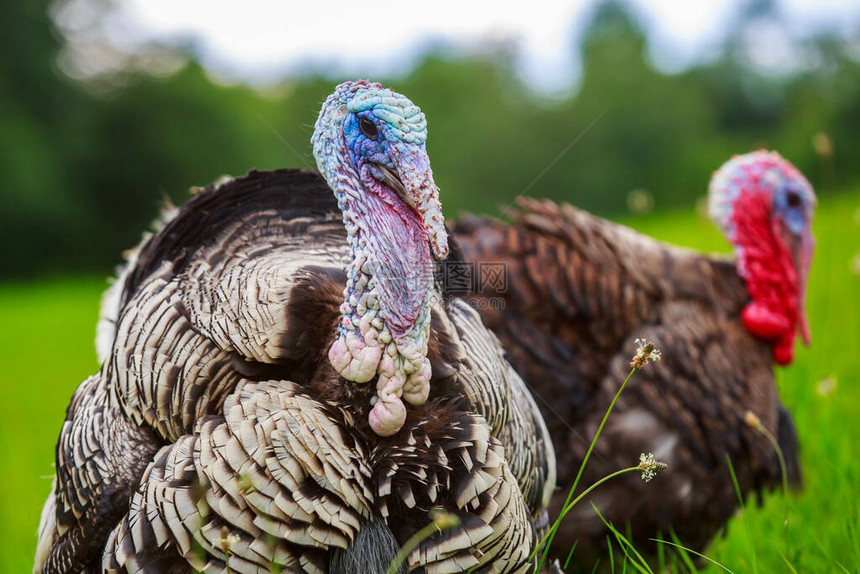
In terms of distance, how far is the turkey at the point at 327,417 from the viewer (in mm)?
1979

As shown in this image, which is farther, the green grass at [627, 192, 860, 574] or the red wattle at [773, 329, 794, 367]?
the red wattle at [773, 329, 794, 367]

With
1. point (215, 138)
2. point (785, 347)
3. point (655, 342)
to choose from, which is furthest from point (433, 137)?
point (655, 342)

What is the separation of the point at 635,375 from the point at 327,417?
72.0 inches

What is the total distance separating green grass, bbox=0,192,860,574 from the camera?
293cm

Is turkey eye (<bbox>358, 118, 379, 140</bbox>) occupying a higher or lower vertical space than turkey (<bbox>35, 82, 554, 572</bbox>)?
higher

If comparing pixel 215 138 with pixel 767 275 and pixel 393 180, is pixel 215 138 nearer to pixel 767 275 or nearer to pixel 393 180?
pixel 767 275

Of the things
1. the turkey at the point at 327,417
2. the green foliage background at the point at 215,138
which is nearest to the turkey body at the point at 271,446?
the turkey at the point at 327,417

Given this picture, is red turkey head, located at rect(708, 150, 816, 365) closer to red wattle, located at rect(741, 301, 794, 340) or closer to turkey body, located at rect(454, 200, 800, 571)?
red wattle, located at rect(741, 301, 794, 340)

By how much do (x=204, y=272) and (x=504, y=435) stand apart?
1.07 metres

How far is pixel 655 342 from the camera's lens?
345 centimetres

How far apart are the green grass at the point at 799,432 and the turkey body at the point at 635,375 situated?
0.72 ft

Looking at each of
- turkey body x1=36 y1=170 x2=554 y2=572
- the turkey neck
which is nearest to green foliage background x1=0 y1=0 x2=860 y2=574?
turkey body x1=36 y1=170 x2=554 y2=572

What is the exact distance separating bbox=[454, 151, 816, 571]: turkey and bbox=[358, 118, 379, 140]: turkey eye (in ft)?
5.27

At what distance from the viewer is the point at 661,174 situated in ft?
82.1
